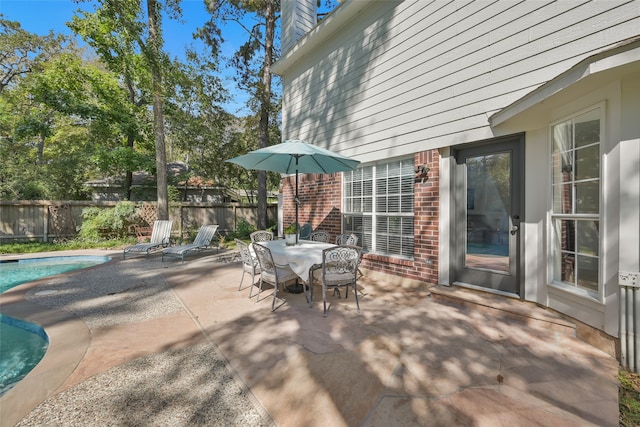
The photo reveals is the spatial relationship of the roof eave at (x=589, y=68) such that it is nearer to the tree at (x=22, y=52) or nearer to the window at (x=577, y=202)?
the window at (x=577, y=202)

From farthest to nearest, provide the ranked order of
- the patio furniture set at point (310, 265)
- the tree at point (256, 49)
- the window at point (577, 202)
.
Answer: the tree at point (256, 49) → the patio furniture set at point (310, 265) → the window at point (577, 202)

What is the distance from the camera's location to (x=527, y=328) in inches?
123

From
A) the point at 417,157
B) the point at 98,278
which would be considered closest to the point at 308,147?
the point at 417,157

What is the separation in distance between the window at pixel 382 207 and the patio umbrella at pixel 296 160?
0.81 meters

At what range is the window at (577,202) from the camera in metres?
2.83

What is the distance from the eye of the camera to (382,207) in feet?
17.7

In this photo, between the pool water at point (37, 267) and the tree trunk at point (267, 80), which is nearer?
the pool water at point (37, 267)

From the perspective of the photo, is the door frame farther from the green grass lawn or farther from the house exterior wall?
the green grass lawn

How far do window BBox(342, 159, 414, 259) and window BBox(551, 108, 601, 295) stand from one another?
2030mm

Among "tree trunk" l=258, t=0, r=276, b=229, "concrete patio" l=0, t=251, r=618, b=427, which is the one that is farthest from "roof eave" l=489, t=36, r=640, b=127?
"tree trunk" l=258, t=0, r=276, b=229

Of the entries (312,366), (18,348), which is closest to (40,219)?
(18,348)

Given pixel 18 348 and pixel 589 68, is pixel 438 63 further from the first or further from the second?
pixel 18 348

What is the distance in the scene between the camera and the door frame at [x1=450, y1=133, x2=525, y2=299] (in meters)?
3.60

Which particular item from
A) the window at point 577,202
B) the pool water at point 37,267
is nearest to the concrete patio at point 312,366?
the window at point 577,202
